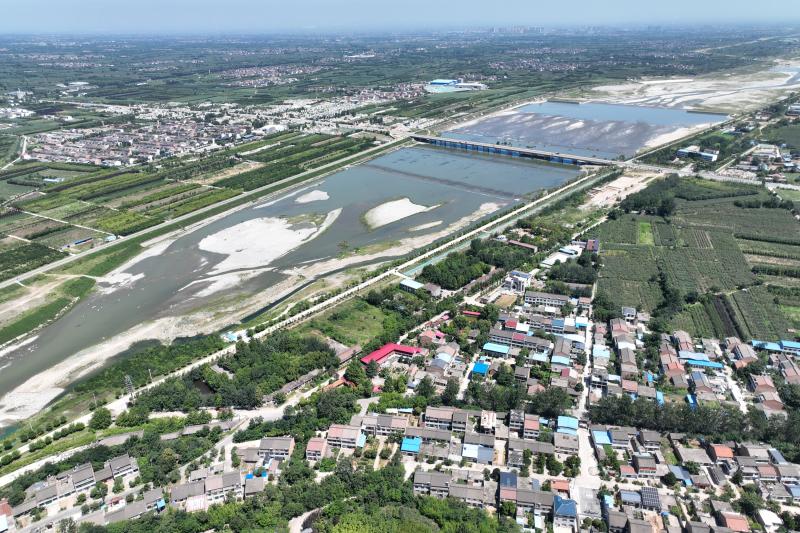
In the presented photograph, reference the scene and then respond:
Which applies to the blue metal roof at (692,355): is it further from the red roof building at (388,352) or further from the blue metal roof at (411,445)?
the blue metal roof at (411,445)

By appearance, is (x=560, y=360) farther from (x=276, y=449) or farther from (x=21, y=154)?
(x=21, y=154)

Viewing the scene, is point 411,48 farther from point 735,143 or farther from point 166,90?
point 735,143

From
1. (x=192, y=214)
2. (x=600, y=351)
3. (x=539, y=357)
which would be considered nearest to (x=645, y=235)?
(x=600, y=351)

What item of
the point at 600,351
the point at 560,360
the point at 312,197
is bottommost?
the point at 560,360

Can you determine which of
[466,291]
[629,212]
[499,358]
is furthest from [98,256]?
[629,212]

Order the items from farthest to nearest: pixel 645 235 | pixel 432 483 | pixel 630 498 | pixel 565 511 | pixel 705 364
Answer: pixel 645 235, pixel 705 364, pixel 432 483, pixel 630 498, pixel 565 511

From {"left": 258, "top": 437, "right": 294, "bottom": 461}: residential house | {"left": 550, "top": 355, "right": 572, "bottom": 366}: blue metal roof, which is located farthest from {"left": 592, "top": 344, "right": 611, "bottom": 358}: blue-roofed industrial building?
{"left": 258, "top": 437, "right": 294, "bottom": 461}: residential house
